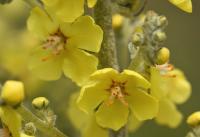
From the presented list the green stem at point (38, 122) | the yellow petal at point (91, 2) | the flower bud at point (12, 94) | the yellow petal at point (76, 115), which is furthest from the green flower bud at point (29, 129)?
the yellow petal at point (76, 115)

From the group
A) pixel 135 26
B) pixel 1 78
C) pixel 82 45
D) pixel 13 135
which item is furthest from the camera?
pixel 1 78

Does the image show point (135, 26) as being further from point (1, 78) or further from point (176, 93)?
point (1, 78)

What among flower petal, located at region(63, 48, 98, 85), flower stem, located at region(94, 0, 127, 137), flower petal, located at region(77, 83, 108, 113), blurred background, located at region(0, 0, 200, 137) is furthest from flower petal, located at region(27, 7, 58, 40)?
blurred background, located at region(0, 0, 200, 137)

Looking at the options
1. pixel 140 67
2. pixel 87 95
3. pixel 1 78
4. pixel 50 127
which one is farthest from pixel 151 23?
pixel 1 78

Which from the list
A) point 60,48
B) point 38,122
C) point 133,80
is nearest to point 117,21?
point 60,48

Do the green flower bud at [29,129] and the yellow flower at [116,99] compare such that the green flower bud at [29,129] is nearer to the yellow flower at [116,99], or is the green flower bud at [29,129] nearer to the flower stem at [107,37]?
the yellow flower at [116,99]

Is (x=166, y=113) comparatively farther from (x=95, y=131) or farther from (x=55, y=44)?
(x=55, y=44)

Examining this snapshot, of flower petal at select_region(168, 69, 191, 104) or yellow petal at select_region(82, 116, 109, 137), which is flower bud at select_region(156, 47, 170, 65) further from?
flower petal at select_region(168, 69, 191, 104)
